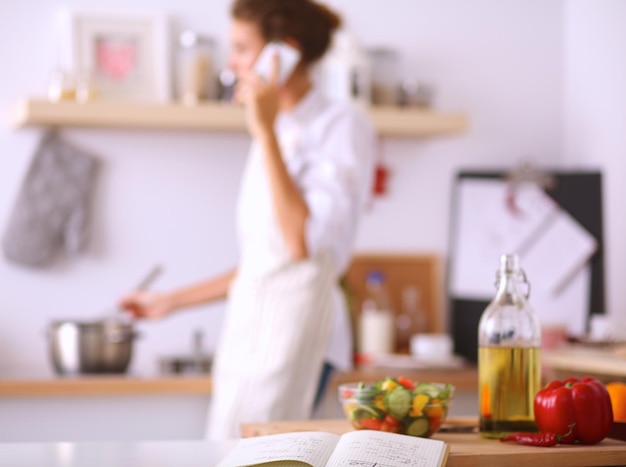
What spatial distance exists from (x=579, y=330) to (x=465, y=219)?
481 millimetres

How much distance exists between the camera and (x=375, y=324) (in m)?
3.21

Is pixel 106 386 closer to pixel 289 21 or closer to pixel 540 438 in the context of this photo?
pixel 289 21

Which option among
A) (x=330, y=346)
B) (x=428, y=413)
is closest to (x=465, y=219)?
(x=330, y=346)

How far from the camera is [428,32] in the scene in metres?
3.41

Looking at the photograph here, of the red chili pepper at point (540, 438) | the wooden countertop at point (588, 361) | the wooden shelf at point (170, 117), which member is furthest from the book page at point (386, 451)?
the wooden shelf at point (170, 117)

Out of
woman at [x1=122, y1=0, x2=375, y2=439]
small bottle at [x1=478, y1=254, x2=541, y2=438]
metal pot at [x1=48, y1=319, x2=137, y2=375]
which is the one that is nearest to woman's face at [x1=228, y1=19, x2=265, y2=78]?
woman at [x1=122, y1=0, x2=375, y2=439]

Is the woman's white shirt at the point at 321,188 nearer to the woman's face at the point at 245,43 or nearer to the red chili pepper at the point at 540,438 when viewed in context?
the woman's face at the point at 245,43

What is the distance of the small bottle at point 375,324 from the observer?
10.5ft

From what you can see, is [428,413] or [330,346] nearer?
[428,413]

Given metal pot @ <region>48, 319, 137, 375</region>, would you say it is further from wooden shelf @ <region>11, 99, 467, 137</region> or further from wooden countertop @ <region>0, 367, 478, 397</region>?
wooden shelf @ <region>11, 99, 467, 137</region>

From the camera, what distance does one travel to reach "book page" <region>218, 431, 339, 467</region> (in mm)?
1188

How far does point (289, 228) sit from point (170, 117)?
94 cm

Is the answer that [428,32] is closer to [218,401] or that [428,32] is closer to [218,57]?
[218,57]

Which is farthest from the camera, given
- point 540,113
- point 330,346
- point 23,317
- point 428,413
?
point 540,113
